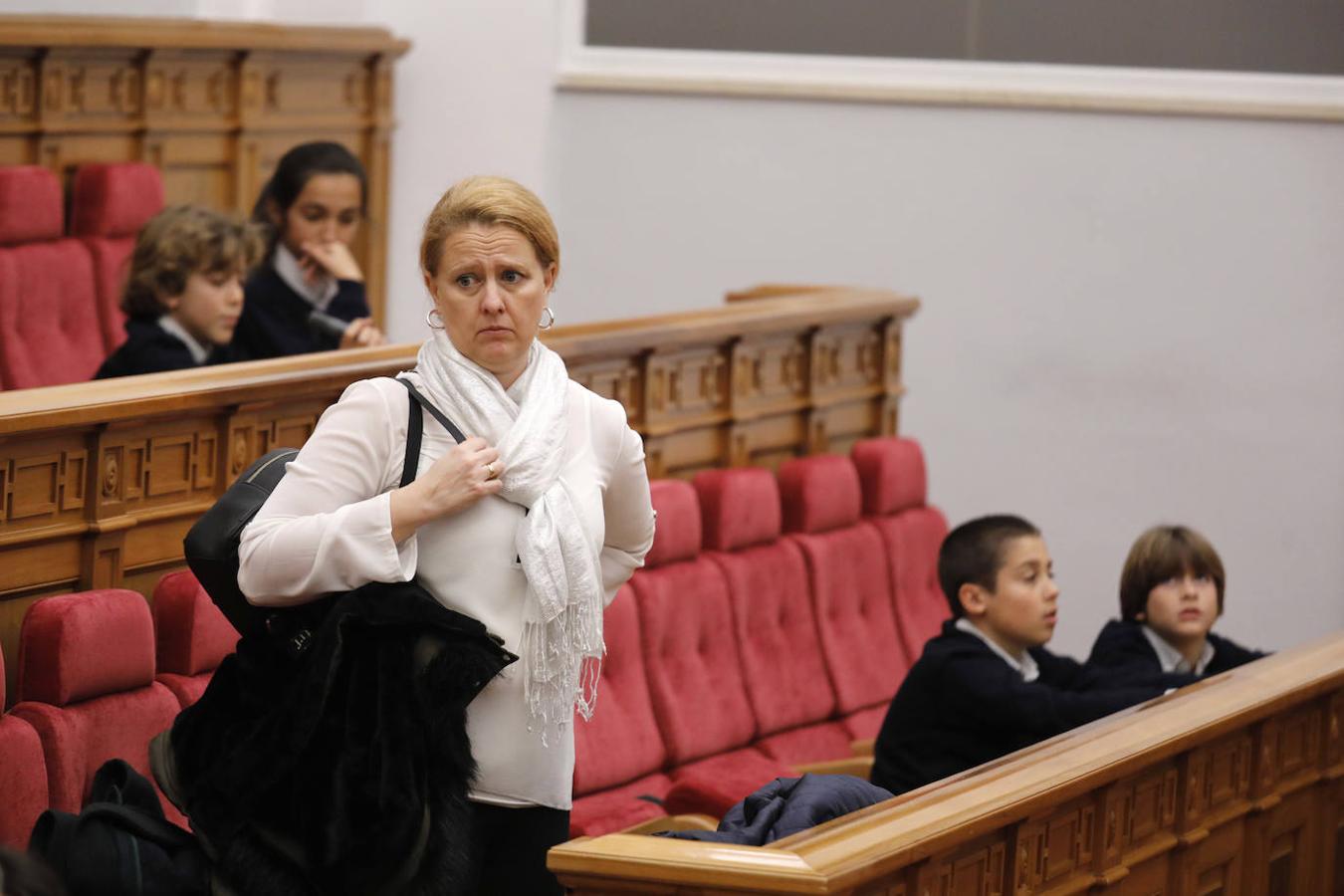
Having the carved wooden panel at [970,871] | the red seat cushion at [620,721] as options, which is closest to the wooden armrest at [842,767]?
the red seat cushion at [620,721]

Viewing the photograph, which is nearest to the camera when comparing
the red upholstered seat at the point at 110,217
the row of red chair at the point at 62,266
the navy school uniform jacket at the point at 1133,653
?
the navy school uniform jacket at the point at 1133,653

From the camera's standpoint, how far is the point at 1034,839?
1.13m

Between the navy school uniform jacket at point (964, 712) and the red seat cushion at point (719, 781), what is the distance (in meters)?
0.11

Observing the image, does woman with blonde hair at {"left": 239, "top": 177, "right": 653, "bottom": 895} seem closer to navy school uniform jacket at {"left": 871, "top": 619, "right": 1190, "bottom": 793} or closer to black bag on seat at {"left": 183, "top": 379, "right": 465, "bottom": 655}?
black bag on seat at {"left": 183, "top": 379, "right": 465, "bottom": 655}

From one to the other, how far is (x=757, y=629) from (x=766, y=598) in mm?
31

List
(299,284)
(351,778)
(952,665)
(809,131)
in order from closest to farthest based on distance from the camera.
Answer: (351,778) → (952,665) → (299,284) → (809,131)

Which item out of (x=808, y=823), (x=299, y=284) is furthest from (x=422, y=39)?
(x=808, y=823)

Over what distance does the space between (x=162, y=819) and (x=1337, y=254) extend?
1845 mm

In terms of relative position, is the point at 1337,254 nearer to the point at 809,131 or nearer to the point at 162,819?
the point at 809,131

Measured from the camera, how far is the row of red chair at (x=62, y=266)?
199 cm

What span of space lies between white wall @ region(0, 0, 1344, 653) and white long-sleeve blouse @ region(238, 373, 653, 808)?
168 cm

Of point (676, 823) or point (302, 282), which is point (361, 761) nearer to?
point (676, 823)

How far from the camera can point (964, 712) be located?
1474mm

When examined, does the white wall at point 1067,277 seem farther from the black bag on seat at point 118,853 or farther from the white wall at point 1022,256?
the black bag on seat at point 118,853
